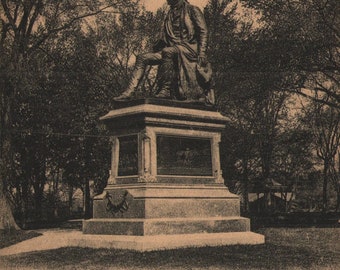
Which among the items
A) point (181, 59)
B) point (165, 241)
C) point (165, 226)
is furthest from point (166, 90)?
point (165, 241)

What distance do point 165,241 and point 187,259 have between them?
4.43ft

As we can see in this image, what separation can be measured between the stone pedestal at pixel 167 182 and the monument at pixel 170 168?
20 millimetres

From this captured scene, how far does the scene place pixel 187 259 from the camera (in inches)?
392

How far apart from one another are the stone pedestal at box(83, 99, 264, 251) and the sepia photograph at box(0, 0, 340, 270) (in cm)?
3

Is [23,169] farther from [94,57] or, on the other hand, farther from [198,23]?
[198,23]

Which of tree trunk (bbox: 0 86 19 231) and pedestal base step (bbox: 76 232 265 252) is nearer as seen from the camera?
pedestal base step (bbox: 76 232 265 252)

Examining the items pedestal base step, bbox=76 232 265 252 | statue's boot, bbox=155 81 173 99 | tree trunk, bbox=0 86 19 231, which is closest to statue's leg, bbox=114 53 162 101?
statue's boot, bbox=155 81 173 99

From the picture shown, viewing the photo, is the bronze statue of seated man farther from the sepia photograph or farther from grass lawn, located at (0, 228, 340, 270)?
grass lawn, located at (0, 228, 340, 270)

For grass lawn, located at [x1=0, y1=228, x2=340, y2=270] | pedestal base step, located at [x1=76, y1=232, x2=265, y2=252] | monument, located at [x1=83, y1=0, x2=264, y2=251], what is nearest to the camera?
grass lawn, located at [x1=0, y1=228, x2=340, y2=270]

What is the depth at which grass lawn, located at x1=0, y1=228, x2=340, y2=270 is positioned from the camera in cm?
952

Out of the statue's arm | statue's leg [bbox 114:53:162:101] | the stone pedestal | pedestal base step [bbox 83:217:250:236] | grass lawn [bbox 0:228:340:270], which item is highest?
the statue's arm

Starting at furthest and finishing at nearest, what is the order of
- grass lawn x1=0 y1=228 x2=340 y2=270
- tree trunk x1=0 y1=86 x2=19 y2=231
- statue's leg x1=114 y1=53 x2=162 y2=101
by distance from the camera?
tree trunk x1=0 y1=86 x2=19 y2=231, statue's leg x1=114 y1=53 x2=162 y2=101, grass lawn x1=0 y1=228 x2=340 y2=270

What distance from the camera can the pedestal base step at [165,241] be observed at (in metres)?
11.1

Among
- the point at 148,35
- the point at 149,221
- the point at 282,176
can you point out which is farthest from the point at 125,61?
the point at 149,221
